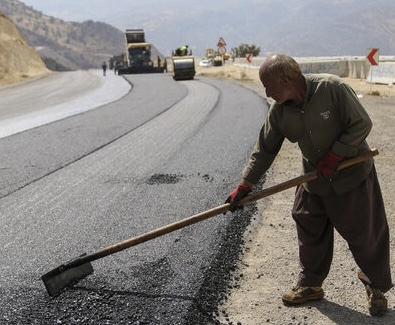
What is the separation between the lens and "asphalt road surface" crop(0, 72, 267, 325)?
361cm

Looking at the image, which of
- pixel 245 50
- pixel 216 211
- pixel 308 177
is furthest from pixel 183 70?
pixel 245 50

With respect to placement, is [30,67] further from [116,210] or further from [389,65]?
[116,210]

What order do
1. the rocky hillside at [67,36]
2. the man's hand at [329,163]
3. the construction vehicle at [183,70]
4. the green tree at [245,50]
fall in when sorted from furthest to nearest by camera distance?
1. the rocky hillside at [67,36]
2. the green tree at [245,50]
3. the construction vehicle at [183,70]
4. the man's hand at [329,163]

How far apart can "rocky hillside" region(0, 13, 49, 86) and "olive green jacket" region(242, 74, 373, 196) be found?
3374cm

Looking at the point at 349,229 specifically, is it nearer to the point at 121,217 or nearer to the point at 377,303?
the point at 377,303

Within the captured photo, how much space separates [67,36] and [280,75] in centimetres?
16320

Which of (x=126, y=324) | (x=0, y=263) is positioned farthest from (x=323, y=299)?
(x=0, y=263)

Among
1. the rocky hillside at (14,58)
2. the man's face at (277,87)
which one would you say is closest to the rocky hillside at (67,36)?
the rocky hillside at (14,58)

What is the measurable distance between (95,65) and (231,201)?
5075 inches

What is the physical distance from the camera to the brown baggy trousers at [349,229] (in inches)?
129

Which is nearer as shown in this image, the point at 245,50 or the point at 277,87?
the point at 277,87

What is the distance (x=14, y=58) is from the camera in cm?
4288

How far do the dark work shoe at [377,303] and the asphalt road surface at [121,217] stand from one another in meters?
1.04

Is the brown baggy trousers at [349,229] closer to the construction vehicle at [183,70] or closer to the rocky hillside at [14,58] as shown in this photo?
the construction vehicle at [183,70]
